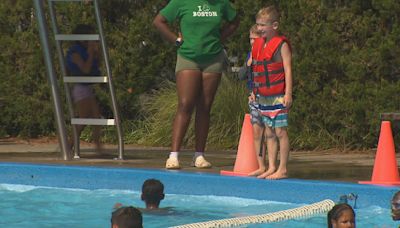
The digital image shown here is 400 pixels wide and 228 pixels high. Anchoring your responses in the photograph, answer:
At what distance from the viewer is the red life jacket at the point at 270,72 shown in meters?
9.77

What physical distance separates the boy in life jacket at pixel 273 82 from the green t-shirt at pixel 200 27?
94 centimetres

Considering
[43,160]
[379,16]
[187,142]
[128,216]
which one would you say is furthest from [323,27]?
[128,216]

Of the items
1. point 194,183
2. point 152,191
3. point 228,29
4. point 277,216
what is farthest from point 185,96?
point 277,216

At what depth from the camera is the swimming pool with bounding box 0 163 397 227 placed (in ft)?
30.1

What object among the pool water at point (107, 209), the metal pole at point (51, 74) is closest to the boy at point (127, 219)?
the pool water at point (107, 209)

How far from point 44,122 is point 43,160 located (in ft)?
14.8

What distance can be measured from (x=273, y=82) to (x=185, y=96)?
136 centimetres

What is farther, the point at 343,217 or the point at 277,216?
the point at 277,216

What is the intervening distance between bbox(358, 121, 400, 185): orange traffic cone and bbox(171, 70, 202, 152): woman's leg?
6.37 ft

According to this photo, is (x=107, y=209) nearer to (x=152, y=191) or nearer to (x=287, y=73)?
(x=152, y=191)

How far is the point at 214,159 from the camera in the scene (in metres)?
12.5

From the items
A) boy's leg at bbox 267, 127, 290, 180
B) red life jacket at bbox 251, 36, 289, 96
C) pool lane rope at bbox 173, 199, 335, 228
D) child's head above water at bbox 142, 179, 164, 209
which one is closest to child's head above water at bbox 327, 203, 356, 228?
pool lane rope at bbox 173, 199, 335, 228

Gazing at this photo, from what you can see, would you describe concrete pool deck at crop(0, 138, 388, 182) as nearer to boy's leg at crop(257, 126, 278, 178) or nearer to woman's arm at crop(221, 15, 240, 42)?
boy's leg at crop(257, 126, 278, 178)

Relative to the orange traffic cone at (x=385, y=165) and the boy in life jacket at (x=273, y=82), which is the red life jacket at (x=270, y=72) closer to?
the boy in life jacket at (x=273, y=82)
